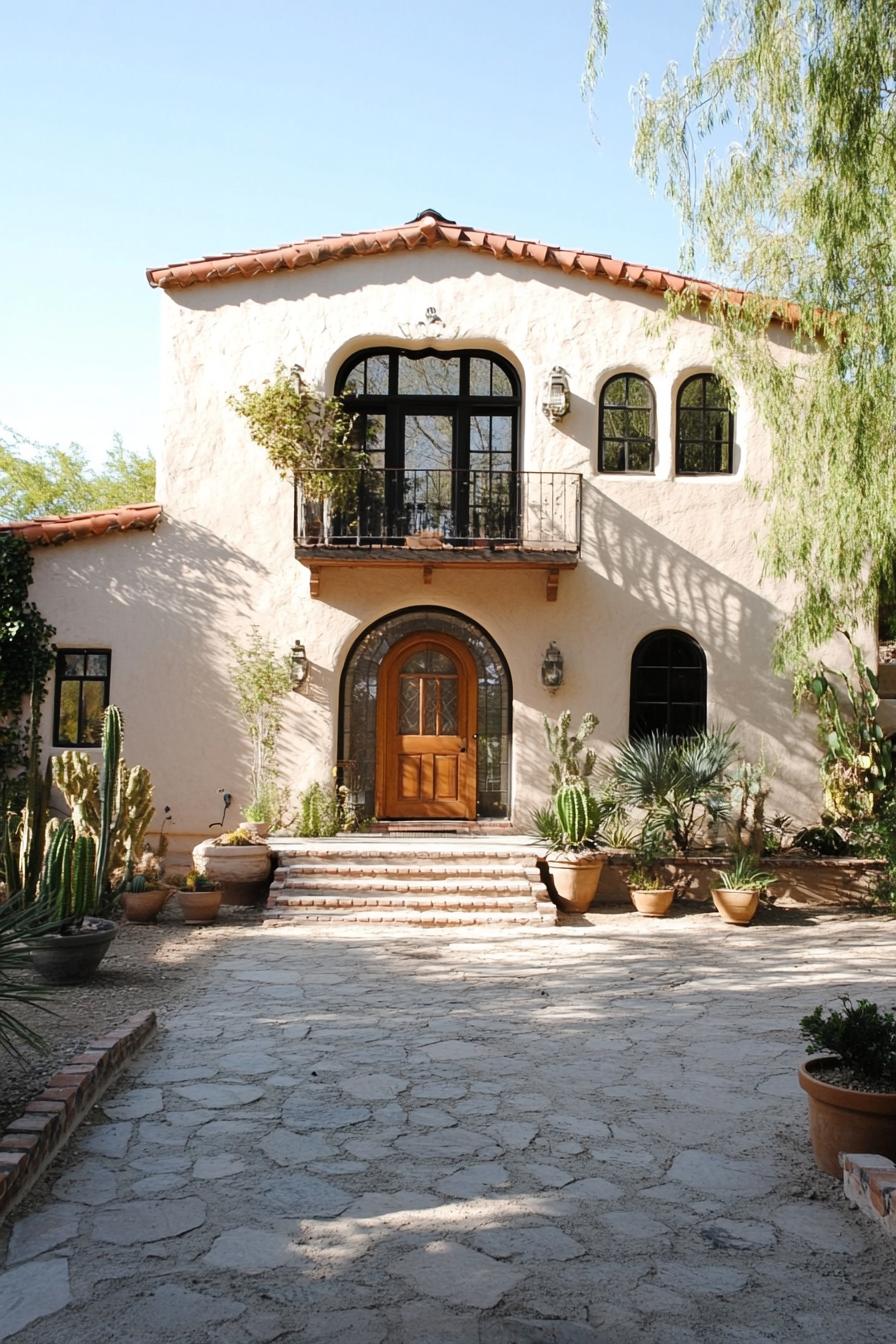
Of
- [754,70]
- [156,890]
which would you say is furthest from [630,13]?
[156,890]

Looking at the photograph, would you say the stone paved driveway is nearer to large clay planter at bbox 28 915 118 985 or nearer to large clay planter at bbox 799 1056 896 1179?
large clay planter at bbox 799 1056 896 1179

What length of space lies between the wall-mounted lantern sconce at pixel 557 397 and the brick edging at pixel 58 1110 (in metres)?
9.53

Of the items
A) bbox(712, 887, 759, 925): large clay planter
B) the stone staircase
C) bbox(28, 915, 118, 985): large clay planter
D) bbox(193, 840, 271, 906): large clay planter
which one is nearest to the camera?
bbox(28, 915, 118, 985): large clay planter

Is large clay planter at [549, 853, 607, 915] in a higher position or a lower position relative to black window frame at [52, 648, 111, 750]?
lower

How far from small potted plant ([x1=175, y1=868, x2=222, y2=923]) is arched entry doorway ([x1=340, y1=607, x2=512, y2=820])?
3.09 meters

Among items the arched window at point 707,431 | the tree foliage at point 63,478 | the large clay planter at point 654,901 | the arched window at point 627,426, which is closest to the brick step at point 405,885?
the large clay planter at point 654,901

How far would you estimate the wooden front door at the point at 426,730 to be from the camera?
13.8m

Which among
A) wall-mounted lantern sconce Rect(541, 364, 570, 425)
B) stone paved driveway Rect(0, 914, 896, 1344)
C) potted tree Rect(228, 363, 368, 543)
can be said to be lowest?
stone paved driveway Rect(0, 914, 896, 1344)

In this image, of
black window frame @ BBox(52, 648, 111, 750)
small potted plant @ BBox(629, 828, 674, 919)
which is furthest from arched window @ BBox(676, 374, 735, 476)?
black window frame @ BBox(52, 648, 111, 750)

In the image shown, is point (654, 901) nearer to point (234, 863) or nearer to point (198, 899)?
point (234, 863)

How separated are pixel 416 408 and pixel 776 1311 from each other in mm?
12321

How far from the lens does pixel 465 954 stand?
948cm

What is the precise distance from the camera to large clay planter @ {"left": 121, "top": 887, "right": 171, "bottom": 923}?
10656 millimetres

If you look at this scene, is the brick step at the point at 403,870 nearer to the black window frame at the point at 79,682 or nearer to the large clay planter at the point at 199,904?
the large clay planter at the point at 199,904
